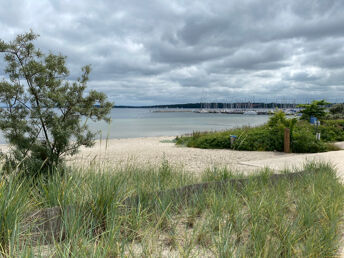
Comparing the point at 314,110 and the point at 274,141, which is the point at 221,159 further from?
the point at 314,110

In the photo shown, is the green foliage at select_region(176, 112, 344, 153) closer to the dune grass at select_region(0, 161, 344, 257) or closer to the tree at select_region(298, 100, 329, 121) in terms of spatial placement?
the dune grass at select_region(0, 161, 344, 257)

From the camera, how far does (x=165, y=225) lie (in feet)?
9.89

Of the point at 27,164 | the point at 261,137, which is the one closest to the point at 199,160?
the point at 261,137

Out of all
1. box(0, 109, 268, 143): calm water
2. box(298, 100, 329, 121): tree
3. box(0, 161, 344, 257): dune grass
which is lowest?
box(0, 109, 268, 143): calm water

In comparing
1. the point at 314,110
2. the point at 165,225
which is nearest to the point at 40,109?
the point at 165,225

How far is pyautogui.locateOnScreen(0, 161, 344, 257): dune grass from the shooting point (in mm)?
2252

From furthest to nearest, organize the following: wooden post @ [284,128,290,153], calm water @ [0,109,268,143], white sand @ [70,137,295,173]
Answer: calm water @ [0,109,268,143] → wooden post @ [284,128,290,153] → white sand @ [70,137,295,173]

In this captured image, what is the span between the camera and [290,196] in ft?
13.0

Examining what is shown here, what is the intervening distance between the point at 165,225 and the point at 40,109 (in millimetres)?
3542

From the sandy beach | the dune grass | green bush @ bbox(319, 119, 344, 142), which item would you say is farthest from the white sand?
green bush @ bbox(319, 119, 344, 142)

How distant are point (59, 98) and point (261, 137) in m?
11.0

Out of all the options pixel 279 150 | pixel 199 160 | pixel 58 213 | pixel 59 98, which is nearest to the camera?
pixel 58 213

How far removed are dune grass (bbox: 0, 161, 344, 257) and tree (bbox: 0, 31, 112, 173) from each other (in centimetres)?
209

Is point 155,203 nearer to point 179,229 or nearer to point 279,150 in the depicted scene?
point 179,229
